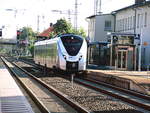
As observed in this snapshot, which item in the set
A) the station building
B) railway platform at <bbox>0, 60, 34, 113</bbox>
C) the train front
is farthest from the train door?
railway platform at <bbox>0, 60, 34, 113</bbox>

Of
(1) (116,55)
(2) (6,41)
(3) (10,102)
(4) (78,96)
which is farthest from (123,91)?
(2) (6,41)

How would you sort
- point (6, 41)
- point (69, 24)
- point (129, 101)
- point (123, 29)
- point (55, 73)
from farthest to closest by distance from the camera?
point (6, 41), point (69, 24), point (123, 29), point (55, 73), point (129, 101)

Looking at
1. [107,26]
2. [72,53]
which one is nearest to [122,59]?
[72,53]

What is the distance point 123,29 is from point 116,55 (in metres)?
15.6

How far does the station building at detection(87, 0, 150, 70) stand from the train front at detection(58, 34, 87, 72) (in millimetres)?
10327

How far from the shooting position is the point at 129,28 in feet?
182

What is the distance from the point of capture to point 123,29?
58.4 meters

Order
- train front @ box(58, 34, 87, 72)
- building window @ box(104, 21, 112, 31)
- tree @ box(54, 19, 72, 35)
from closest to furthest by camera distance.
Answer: train front @ box(58, 34, 87, 72)
building window @ box(104, 21, 112, 31)
tree @ box(54, 19, 72, 35)

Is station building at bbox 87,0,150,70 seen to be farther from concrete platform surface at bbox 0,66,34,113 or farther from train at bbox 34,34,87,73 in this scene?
concrete platform surface at bbox 0,66,34,113

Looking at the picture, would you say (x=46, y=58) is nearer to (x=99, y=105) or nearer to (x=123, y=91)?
(x=123, y=91)

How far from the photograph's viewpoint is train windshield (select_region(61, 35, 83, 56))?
29625mm

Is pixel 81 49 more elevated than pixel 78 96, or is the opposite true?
pixel 81 49

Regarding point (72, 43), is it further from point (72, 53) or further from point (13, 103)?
point (13, 103)

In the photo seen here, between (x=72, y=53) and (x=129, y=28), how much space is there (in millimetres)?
27239
